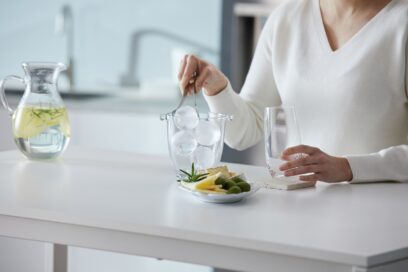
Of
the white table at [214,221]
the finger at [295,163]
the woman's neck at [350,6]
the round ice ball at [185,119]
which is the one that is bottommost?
the white table at [214,221]

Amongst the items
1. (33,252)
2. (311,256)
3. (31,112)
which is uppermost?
(31,112)

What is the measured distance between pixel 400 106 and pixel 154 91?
2.01m

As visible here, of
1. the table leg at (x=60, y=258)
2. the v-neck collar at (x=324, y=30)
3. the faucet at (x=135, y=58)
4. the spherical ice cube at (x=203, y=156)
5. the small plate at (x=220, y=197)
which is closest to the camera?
the small plate at (x=220, y=197)

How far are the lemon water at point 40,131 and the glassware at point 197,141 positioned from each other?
33 centimetres

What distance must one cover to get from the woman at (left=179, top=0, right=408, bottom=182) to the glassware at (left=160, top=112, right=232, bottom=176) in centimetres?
16

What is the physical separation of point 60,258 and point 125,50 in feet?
6.24

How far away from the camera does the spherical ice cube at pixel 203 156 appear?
1.72 metres

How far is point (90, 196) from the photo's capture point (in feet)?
5.09

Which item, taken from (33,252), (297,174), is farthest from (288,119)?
(33,252)

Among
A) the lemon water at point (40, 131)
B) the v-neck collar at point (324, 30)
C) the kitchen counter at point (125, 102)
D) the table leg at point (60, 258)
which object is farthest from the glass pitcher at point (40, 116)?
the kitchen counter at point (125, 102)

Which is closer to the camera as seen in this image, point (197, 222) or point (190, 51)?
point (197, 222)

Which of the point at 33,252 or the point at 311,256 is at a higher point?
the point at 311,256

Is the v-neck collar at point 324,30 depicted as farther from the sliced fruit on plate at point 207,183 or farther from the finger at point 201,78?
the sliced fruit on plate at point 207,183

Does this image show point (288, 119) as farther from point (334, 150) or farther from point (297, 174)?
point (334, 150)
